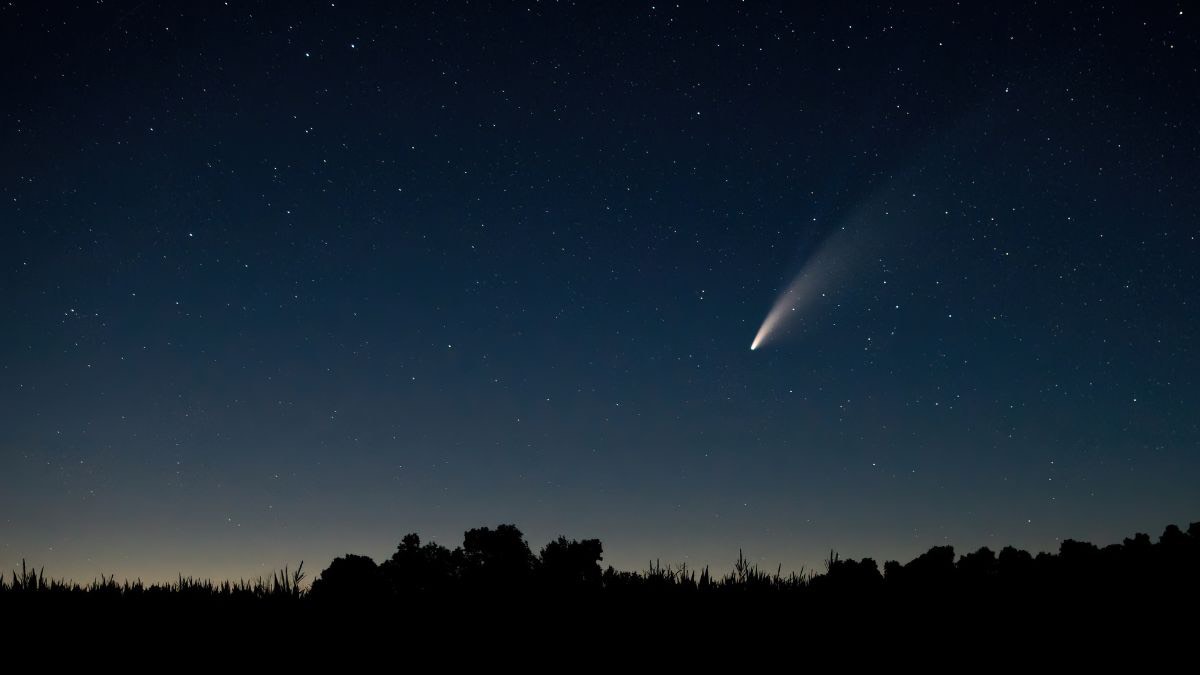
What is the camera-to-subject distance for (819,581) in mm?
6395

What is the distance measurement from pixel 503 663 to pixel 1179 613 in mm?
5323

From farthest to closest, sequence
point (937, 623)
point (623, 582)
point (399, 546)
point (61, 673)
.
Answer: point (399, 546) → point (623, 582) → point (937, 623) → point (61, 673)

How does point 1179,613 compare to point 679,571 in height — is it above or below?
below

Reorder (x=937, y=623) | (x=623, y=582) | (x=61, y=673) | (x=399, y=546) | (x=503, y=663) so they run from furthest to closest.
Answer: (x=399, y=546), (x=623, y=582), (x=937, y=623), (x=503, y=663), (x=61, y=673)

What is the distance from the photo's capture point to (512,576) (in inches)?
234

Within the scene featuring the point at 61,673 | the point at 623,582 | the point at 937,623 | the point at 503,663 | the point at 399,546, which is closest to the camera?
the point at 61,673

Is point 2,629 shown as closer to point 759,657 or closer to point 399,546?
Answer: point 759,657

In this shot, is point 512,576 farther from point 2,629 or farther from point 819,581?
point 2,629

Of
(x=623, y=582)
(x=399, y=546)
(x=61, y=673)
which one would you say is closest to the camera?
(x=61, y=673)

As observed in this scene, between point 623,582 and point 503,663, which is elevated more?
point 623,582

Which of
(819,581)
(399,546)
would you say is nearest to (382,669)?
(819,581)

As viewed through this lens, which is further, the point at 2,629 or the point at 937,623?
the point at 937,623

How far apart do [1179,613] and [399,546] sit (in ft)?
144

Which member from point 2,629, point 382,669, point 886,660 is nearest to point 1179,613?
point 886,660
